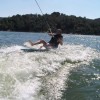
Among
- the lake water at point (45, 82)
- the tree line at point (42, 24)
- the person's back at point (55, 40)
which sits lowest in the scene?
the tree line at point (42, 24)

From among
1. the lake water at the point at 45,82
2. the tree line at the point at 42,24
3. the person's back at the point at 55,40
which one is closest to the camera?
the lake water at the point at 45,82

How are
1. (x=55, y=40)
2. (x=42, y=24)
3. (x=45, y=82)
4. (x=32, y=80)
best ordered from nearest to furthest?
(x=32, y=80) → (x=45, y=82) → (x=55, y=40) → (x=42, y=24)

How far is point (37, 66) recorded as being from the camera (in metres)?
11.7

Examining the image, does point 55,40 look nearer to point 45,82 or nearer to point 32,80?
point 45,82

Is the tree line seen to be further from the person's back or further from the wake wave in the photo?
the wake wave

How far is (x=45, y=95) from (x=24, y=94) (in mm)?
605

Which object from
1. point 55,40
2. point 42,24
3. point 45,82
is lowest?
point 42,24

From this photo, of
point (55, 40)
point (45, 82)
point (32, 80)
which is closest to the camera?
point (32, 80)

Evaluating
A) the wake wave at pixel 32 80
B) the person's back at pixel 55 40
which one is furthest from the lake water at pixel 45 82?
the person's back at pixel 55 40

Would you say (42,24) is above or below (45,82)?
below

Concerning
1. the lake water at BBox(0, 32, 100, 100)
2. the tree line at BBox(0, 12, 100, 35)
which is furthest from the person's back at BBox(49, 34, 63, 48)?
the tree line at BBox(0, 12, 100, 35)

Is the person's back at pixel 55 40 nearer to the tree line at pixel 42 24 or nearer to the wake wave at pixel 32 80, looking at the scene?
the wake wave at pixel 32 80

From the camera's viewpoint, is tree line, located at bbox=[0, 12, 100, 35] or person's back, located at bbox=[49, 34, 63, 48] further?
tree line, located at bbox=[0, 12, 100, 35]

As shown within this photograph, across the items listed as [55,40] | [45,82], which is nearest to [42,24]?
[55,40]
